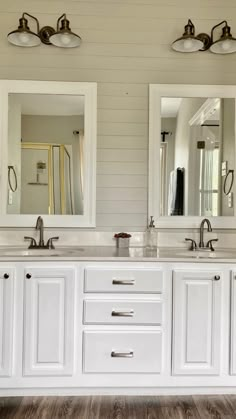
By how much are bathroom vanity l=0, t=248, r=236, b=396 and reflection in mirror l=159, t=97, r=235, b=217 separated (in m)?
0.65

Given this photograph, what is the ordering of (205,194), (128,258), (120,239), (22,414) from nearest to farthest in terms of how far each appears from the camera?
(22,414) < (128,258) < (120,239) < (205,194)

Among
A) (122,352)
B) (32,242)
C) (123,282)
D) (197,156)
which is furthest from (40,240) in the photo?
(197,156)

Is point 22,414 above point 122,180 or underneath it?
underneath

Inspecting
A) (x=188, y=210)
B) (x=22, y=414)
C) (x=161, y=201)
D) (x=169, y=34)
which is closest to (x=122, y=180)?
(x=161, y=201)

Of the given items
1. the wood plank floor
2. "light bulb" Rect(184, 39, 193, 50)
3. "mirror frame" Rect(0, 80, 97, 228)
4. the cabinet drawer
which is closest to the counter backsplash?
"mirror frame" Rect(0, 80, 97, 228)

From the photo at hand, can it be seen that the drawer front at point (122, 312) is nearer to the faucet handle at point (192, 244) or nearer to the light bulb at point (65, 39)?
the faucet handle at point (192, 244)

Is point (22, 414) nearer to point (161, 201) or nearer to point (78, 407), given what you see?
point (78, 407)

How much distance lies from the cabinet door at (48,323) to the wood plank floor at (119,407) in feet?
0.56

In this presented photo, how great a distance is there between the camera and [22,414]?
209 cm

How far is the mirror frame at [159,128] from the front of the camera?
2.75 m

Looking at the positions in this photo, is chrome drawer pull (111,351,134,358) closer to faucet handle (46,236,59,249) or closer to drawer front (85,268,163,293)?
drawer front (85,268,163,293)

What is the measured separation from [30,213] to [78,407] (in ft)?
4.35

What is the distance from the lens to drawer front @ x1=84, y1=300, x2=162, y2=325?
2.22 metres

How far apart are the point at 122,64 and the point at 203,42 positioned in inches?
24.1
